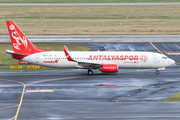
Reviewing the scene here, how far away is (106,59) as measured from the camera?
5200cm

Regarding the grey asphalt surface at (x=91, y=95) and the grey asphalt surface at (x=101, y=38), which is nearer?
the grey asphalt surface at (x=91, y=95)

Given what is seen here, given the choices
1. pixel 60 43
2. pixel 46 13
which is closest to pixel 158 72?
pixel 60 43

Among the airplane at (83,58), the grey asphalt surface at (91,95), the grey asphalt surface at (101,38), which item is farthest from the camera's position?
the grey asphalt surface at (101,38)

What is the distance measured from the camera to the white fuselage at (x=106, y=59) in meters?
51.9

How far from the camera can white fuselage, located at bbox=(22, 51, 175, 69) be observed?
5194 cm

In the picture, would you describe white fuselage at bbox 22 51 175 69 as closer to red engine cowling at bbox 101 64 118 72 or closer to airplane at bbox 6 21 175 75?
airplane at bbox 6 21 175 75

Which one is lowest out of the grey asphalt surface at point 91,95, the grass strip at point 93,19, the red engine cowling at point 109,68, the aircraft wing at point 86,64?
the grey asphalt surface at point 91,95

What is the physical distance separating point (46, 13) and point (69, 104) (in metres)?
91.7

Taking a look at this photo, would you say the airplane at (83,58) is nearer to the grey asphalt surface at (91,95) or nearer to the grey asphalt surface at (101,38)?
the grey asphalt surface at (91,95)

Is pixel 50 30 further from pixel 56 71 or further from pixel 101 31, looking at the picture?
pixel 56 71

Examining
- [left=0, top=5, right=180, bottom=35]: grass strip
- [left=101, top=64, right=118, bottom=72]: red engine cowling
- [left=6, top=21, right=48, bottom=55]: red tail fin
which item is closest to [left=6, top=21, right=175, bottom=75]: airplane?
[left=6, top=21, right=48, bottom=55]: red tail fin

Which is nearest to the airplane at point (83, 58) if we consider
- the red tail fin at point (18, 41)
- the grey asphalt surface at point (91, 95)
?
the red tail fin at point (18, 41)

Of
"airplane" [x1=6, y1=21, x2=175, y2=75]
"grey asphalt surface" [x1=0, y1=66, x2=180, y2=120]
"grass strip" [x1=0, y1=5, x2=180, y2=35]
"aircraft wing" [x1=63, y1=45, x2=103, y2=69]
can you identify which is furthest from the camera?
"grass strip" [x1=0, y1=5, x2=180, y2=35]

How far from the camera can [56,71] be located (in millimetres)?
56375
